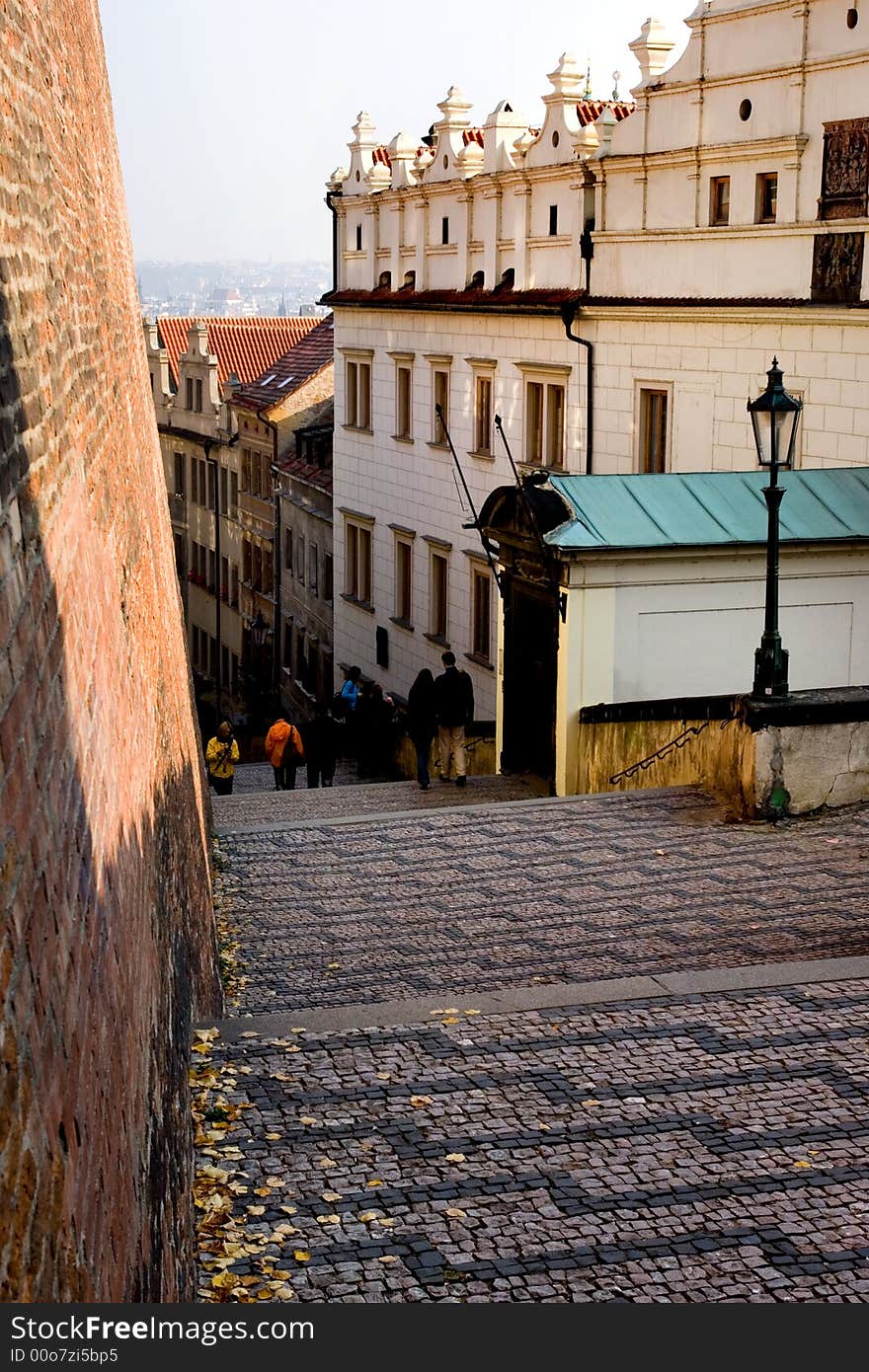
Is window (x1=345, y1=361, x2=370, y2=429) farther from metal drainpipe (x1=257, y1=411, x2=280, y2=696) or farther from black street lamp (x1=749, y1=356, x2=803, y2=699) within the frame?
black street lamp (x1=749, y1=356, x2=803, y2=699)

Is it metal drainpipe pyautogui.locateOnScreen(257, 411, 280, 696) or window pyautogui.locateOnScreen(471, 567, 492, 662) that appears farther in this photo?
metal drainpipe pyautogui.locateOnScreen(257, 411, 280, 696)

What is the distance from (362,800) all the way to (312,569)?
23.0 m

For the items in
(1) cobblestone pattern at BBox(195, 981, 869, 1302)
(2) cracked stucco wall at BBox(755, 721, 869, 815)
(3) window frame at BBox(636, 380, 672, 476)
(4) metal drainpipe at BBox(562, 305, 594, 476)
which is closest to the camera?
(1) cobblestone pattern at BBox(195, 981, 869, 1302)

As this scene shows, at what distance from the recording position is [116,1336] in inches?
120

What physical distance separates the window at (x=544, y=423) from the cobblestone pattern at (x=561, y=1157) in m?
20.3

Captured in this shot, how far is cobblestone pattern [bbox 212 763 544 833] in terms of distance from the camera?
1914 cm

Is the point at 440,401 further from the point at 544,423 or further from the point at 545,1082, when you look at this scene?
the point at 545,1082

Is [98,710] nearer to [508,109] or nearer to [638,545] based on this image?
[638,545]

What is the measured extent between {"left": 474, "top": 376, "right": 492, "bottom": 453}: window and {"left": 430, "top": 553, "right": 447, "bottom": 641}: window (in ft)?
7.95

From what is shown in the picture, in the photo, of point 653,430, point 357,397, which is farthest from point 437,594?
point 653,430

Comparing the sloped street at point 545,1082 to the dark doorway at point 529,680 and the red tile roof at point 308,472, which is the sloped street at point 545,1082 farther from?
the red tile roof at point 308,472

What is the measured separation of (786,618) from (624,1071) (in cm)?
1127

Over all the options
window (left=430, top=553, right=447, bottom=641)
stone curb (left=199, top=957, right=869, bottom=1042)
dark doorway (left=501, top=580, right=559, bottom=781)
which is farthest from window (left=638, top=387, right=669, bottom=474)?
stone curb (left=199, top=957, right=869, bottom=1042)

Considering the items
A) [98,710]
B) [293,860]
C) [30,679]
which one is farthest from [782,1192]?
[293,860]
